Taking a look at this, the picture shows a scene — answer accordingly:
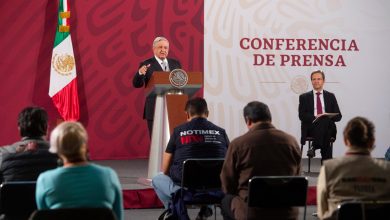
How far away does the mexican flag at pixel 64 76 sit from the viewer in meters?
8.05

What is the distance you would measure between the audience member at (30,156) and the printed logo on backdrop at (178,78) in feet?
7.39

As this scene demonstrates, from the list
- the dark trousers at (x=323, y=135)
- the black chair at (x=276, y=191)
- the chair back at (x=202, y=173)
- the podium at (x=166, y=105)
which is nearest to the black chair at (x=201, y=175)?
the chair back at (x=202, y=173)

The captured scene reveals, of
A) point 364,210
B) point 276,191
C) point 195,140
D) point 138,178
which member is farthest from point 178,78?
point 364,210

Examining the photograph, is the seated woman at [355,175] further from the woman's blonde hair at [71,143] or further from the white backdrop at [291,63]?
the white backdrop at [291,63]

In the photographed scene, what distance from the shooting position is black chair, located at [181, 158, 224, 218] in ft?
15.3

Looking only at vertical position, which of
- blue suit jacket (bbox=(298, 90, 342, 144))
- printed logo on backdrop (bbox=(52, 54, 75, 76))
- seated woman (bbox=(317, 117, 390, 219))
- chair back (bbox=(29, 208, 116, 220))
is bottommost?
chair back (bbox=(29, 208, 116, 220))

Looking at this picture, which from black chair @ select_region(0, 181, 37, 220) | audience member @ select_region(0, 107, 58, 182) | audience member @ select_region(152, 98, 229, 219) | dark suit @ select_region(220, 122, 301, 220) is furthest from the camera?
audience member @ select_region(152, 98, 229, 219)

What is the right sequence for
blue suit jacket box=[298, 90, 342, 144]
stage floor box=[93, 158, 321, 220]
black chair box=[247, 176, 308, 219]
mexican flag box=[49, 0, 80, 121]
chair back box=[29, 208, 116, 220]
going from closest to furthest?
chair back box=[29, 208, 116, 220] → black chair box=[247, 176, 308, 219] → stage floor box=[93, 158, 321, 220] → blue suit jacket box=[298, 90, 342, 144] → mexican flag box=[49, 0, 80, 121]

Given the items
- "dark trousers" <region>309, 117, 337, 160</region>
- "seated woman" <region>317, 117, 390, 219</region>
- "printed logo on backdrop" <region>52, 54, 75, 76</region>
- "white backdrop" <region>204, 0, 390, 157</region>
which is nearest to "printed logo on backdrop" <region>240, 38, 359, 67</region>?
"white backdrop" <region>204, 0, 390, 157</region>

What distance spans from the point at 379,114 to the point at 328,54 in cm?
110

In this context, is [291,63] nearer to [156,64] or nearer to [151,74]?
[156,64]

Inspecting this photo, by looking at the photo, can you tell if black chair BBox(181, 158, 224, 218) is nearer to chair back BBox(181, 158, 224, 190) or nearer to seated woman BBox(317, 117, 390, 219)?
chair back BBox(181, 158, 224, 190)

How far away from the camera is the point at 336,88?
9.47 m

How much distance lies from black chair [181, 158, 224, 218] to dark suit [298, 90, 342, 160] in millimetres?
3176
